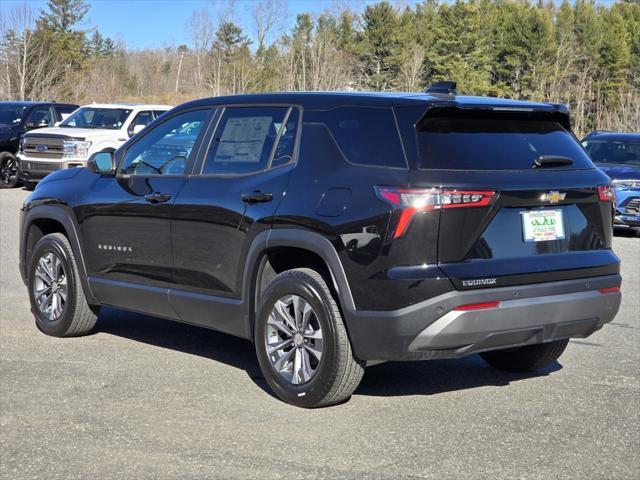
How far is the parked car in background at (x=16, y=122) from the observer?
2234 cm

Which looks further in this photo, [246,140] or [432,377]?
[432,377]

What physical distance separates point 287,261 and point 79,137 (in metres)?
15.1

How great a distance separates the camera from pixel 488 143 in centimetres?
535

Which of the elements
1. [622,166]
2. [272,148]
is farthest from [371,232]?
[622,166]

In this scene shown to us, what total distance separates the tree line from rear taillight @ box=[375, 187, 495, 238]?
51.6 meters

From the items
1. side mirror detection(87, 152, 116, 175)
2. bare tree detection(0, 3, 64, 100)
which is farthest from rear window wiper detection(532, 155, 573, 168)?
bare tree detection(0, 3, 64, 100)

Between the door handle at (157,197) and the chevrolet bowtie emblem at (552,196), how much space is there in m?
2.46

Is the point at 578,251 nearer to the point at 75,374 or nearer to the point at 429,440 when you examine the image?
the point at 429,440

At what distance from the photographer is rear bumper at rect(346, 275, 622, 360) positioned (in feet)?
16.4

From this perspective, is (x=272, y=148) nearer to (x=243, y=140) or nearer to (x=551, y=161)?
(x=243, y=140)

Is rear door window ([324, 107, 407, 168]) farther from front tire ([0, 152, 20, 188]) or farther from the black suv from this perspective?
front tire ([0, 152, 20, 188])

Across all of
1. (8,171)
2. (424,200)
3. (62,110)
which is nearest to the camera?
(424,200)

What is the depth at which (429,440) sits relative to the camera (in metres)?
4.98

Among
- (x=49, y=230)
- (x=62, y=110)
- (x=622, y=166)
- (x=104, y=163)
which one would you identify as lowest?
(x=49, y=230)
